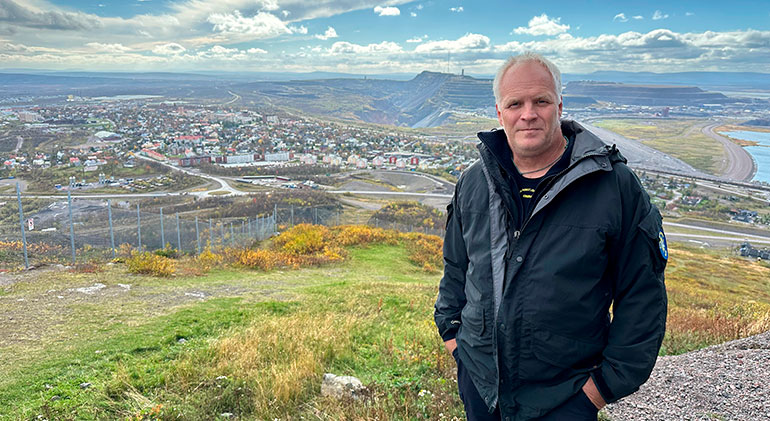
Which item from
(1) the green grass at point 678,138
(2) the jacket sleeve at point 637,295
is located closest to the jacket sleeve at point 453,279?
(2) the jacket sleeve at point 637,295

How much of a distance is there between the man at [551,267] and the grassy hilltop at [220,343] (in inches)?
65.7

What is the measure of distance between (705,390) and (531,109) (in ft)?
11.0

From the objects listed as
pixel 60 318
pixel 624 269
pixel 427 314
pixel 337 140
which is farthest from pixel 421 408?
pixel 337 140

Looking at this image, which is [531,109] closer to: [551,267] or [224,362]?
[551,267]

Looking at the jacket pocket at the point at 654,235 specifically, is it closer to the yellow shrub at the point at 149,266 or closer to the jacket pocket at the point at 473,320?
the jacket pocket at the point at 473,320

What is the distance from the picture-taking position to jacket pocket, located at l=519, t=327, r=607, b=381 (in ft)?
5.60

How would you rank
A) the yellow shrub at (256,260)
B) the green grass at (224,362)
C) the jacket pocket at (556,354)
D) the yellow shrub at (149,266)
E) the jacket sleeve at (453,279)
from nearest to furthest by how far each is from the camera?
the jacket pocket at (556,354), the jacket sleeve at (453,279), the green grass at (224,362), the yellow shrub at (149,266), the yellow shrub at (256,260)

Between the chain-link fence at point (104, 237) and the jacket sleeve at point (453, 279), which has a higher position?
the jacket sleeve at point (453, 279)

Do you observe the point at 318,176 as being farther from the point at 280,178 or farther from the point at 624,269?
the point at 624,269

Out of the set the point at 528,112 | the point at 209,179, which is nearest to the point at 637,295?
the point at 528,112

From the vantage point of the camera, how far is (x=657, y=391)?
3.66m

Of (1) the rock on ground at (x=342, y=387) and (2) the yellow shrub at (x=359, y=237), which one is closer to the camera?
(1) the rock on ground at (x=342, y=387)

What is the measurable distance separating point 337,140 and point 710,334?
100276 millimetres

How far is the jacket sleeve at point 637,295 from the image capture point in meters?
1.58
